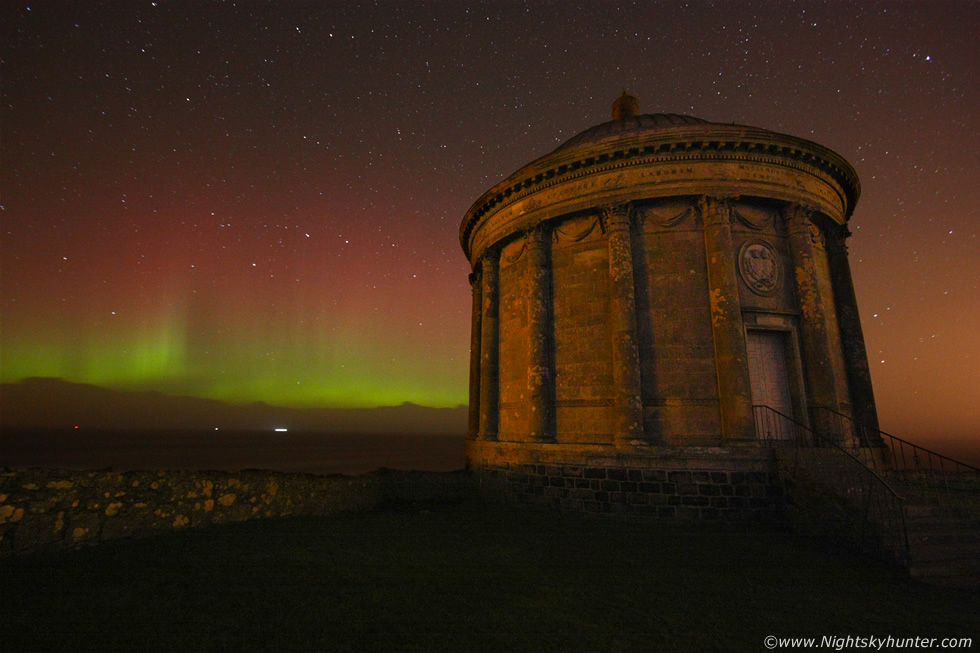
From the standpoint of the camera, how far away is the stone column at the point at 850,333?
1251 cm

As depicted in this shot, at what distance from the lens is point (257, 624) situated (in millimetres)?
4730

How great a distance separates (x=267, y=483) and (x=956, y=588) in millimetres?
11473

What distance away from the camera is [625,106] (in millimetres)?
17641

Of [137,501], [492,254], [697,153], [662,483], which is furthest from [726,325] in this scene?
[137,501]

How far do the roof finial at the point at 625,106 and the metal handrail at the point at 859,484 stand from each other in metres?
12.1

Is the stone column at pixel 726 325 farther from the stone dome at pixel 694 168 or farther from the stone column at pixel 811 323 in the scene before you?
the stone column at pixel 811 323

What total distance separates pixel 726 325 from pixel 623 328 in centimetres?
242

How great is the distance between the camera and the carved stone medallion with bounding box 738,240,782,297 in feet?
39.0

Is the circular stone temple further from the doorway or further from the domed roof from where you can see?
the domed roof

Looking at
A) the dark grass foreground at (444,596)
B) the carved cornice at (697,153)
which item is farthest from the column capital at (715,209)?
the dark grass foreground at (444,596)

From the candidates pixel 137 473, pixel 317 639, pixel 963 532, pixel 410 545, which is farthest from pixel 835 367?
pixel 137 473

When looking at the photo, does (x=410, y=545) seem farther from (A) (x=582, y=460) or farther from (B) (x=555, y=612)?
(A) (x=582, y=460)

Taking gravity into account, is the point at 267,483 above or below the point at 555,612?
above

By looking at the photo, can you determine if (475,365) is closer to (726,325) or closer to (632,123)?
(726,325)
